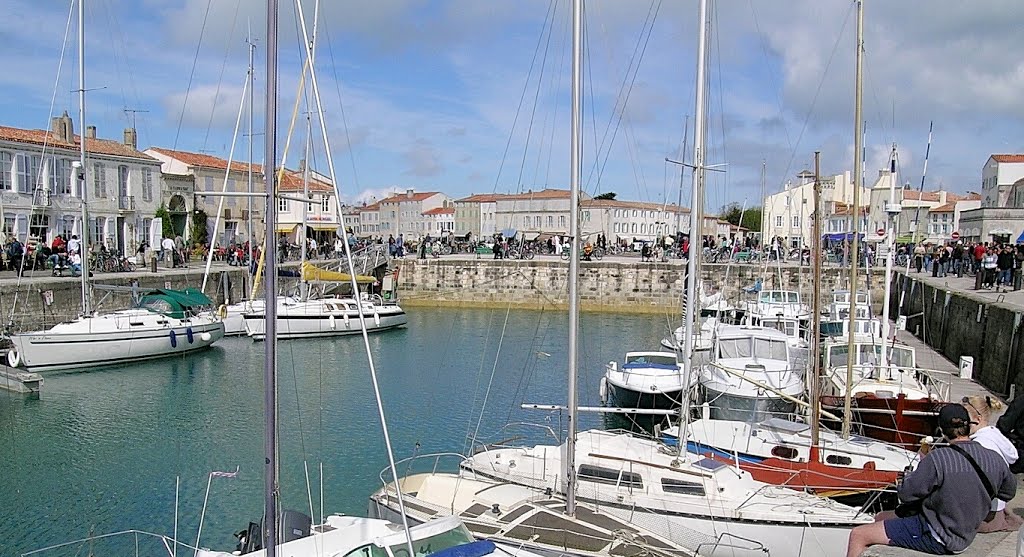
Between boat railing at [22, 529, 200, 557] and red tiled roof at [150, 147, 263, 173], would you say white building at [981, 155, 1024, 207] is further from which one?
boat railing at [22, 529, 200, 557]

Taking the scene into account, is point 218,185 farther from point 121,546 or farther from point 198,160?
point 121,546

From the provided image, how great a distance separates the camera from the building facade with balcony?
134ft

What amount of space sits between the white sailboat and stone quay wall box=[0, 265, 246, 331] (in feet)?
4.71

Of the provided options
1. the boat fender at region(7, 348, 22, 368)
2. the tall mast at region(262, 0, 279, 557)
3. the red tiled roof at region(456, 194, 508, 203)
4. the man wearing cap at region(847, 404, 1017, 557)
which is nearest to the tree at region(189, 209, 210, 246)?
the boat fender at region(7, 348, 22, 368)

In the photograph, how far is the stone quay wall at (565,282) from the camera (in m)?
47.9

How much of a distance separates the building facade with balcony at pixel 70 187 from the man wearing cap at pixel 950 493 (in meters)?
37.8

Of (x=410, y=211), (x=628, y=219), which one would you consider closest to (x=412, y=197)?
(x=410, y=211)

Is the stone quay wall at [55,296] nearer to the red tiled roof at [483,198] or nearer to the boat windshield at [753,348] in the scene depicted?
the boat windshield at [753,348]

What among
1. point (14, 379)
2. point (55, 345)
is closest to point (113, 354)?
point (55, 345)

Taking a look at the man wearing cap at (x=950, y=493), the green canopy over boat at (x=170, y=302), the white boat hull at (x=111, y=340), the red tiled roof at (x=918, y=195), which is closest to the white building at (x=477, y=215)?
the red tiled roof at (x=918, y=195)

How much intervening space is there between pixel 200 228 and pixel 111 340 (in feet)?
103

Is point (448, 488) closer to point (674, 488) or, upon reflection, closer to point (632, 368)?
point (674, 488)

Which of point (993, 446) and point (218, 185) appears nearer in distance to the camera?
point (993, 446)

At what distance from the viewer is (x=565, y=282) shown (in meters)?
49.3
